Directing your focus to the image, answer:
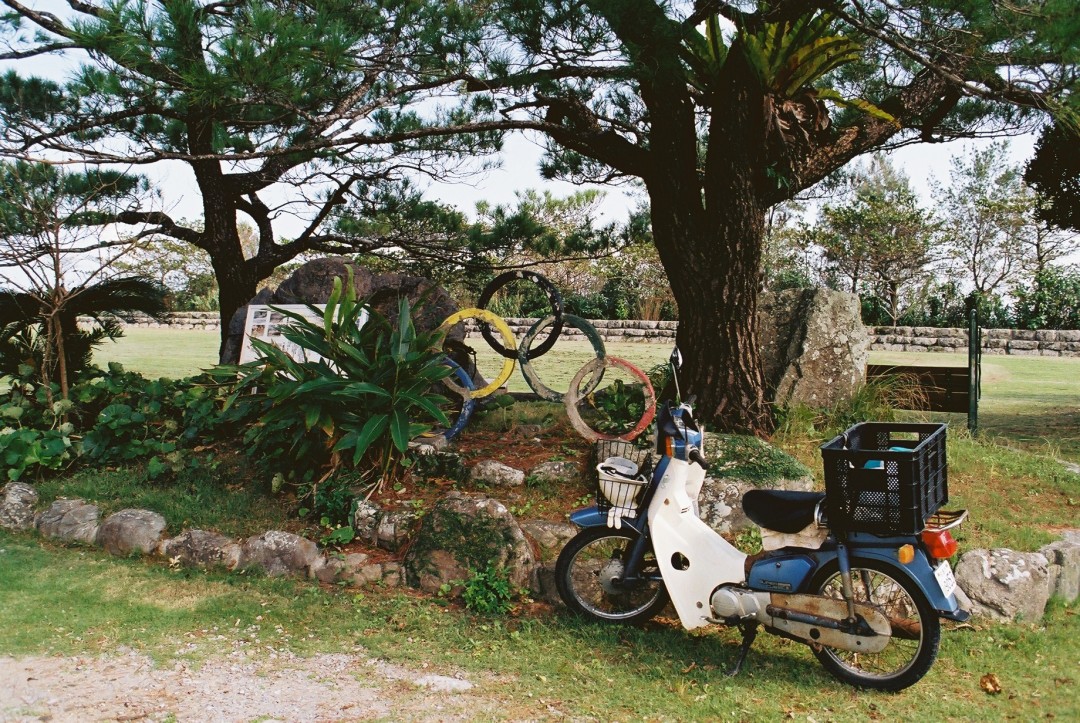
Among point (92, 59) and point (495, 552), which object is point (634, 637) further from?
point (92, 59)

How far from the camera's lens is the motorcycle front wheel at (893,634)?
319 centimetres

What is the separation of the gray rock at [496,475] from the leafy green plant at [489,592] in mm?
1018

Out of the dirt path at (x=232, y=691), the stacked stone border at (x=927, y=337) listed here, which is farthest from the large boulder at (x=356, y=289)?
the stacked stone border at (x=927, y=337)

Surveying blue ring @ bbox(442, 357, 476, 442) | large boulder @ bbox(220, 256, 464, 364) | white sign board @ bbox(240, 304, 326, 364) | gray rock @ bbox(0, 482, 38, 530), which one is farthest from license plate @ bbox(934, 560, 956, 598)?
gray rock @ bbox(0, 482, 38, 530)

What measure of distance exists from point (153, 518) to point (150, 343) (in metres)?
12.4

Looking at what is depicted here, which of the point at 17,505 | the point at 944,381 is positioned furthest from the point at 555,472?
the point at 944,381

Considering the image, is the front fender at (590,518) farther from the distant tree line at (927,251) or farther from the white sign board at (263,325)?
the distant tree line at (927,251)

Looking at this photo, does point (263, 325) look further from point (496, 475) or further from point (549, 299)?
point (496, 475)

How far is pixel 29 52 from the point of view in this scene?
6984 millimetres

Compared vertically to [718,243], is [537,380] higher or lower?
lower

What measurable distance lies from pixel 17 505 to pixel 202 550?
1625 mm

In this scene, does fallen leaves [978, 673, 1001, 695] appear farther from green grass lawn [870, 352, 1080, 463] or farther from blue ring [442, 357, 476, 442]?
green grass lawn [870, 352, 1080, 463]

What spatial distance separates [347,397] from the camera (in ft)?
16.3

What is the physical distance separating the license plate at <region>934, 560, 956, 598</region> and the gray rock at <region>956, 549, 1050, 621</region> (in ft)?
2.98
